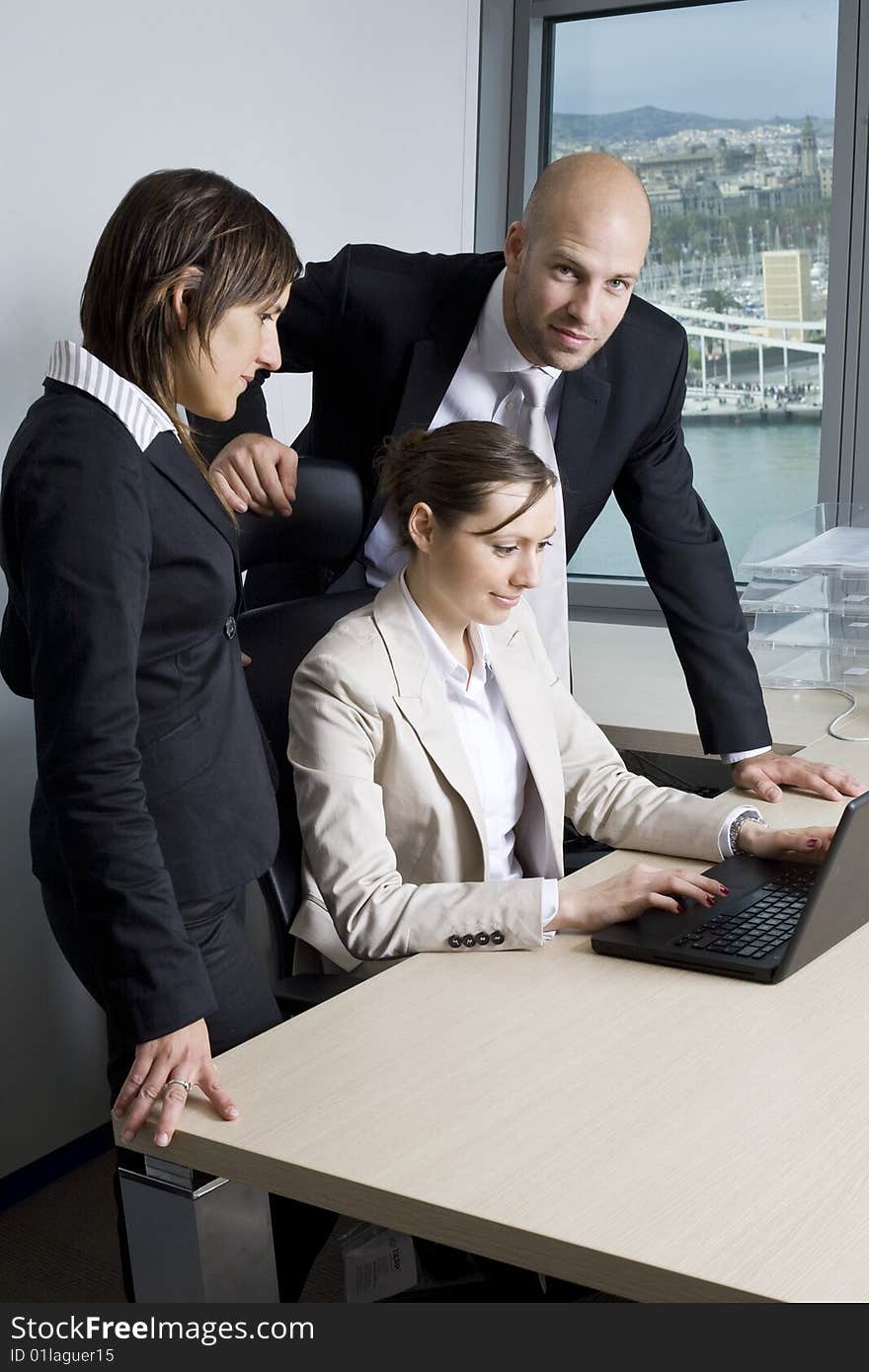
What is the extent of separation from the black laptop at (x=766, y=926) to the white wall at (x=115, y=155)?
1.15 metres

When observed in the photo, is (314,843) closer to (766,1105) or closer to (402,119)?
(766,1105)

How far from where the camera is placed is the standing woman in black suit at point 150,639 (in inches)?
43.9

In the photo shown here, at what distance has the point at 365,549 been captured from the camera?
2.00 metres

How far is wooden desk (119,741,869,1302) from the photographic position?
34.1 inches

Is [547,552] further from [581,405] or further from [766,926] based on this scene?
[766,926]

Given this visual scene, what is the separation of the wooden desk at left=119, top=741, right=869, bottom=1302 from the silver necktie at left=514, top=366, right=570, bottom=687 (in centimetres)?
87

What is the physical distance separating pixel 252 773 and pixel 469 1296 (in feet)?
2.34

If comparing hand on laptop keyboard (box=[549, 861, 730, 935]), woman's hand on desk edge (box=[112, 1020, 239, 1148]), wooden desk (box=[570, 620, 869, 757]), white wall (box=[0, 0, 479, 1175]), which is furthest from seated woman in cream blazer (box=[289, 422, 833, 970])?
white wall (box=[0, 0, 479, 1175])

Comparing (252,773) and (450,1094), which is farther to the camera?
(252,773)

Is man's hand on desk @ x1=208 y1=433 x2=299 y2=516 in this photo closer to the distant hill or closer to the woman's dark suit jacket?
the woman's dark suit jacket

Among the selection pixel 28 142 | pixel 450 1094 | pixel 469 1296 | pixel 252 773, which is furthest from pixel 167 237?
pixel 469 1296

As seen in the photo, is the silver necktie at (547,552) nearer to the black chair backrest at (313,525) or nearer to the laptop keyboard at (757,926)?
the black chair backrest at (313,525)

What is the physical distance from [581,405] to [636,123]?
1.64m

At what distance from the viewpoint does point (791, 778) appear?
1925mm
